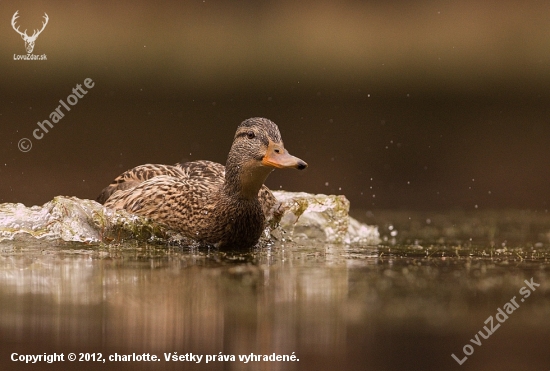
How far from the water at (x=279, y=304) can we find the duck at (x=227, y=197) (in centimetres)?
27

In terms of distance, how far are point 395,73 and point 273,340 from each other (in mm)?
17298

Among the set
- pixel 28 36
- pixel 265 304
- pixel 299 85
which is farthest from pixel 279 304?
pixel 28 36

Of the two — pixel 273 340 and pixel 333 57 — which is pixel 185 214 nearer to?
pixel 273 340

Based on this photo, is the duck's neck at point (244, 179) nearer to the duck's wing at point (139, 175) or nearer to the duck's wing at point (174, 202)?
the duck's wing at point (174, 202)

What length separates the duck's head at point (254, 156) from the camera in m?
8.57

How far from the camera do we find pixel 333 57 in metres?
22.2

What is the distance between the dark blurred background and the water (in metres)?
5.86

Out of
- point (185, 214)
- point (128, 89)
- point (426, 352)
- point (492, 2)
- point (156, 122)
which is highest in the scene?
point (492, 2)

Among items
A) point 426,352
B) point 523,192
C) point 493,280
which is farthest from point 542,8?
point 426,352

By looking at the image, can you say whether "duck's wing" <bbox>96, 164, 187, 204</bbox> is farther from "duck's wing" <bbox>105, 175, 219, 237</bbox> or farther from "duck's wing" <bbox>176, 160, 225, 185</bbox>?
"duck's wing" <bbox>105, 175, 219, 237</bbox>

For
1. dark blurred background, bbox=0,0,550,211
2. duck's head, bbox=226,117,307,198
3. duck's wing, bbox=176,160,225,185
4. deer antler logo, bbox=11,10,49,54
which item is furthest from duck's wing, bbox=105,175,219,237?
deer antler logo, bbox=11,10,49,54

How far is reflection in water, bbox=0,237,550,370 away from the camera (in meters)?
5.56

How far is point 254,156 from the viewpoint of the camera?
8.73 m

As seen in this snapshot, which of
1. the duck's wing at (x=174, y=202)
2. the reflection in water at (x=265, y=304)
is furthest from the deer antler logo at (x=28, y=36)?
the reflection in water at (x=265, y=304)
